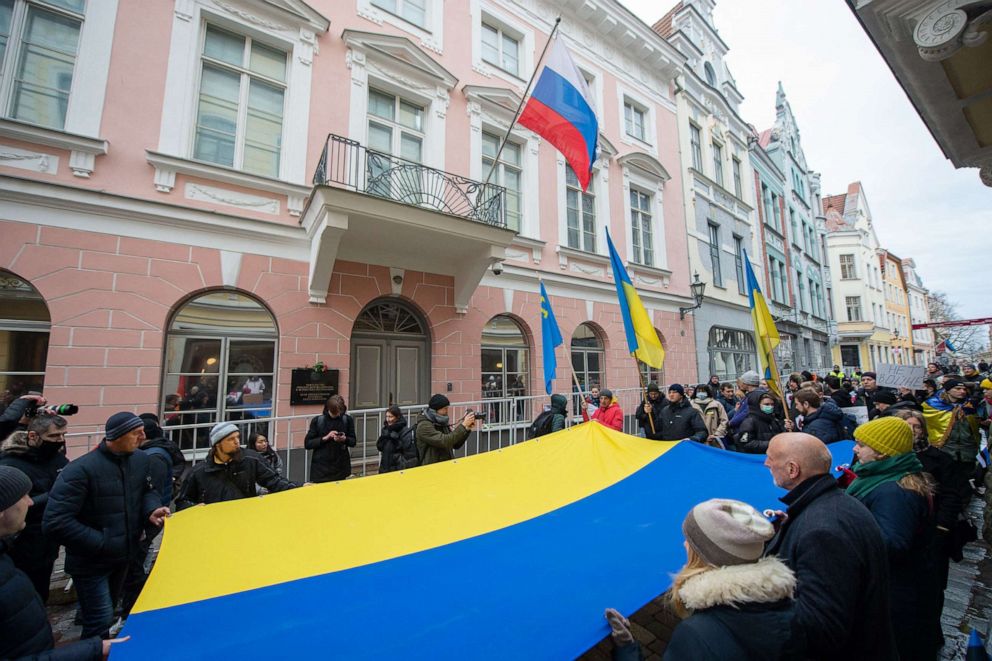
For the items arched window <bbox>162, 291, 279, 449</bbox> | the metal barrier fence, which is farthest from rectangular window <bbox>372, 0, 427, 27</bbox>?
the metal barrier fence

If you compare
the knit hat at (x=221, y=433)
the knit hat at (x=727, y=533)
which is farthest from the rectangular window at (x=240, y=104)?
the knit hat at (x=727, y=533)

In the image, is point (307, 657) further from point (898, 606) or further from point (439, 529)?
point (898, 606)

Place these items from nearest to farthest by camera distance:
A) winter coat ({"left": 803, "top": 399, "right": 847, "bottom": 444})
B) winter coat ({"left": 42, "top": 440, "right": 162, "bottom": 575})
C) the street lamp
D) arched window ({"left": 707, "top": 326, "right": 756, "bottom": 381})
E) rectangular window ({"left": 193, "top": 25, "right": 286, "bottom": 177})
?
1. winter coat ({"left": 42, "top": 440, "right": 162, "bottom": 575})
2. winter coat ({"left": 803, "top": 399, "right": 847, "bottom": 444})
3. rectangular window ({"left": 193, "top": 25, "right": 286, "bottom": 177})
4. the street lamp
5. arched window ({"left": 707, "top": 326, "right": 756, "bottom": 381})

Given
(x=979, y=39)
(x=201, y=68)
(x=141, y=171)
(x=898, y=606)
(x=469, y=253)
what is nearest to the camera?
(x=898, y=606)

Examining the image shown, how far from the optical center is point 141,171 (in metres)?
6.03

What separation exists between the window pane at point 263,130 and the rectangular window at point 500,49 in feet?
16.4

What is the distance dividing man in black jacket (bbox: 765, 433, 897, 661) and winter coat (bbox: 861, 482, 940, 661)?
550 millimetres

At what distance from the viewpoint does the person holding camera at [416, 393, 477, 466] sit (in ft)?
14.1

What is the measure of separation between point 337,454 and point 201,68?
6640 millimetres

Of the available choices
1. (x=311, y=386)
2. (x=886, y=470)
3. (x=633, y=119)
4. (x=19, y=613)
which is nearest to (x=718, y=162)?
(x=633, y=119)

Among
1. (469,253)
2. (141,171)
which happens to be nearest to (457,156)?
(469,253)

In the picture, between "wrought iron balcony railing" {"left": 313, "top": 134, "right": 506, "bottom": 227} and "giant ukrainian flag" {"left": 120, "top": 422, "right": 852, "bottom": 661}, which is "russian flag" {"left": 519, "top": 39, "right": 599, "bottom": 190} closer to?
"wrought iron balcony railing" {"left": 313, "top": 134, "right": 506, "bottom": 227}

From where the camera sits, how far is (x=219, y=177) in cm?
650

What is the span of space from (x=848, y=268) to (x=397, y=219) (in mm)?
37433
